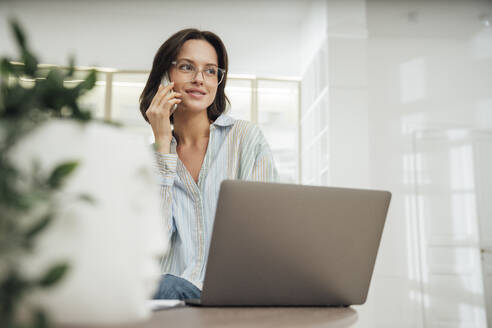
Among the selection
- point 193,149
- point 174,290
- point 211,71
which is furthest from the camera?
point 211,71

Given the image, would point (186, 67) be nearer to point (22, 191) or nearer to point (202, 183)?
point (202, 183)

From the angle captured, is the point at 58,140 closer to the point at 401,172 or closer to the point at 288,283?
the point at 288,283

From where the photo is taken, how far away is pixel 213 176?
1409 millimetres

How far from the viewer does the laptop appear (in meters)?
0.75

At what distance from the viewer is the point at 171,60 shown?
5.38 ft

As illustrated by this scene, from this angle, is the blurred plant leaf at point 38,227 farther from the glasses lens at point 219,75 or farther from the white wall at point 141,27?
the white wall at point 141,27

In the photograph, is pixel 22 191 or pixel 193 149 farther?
pixel 193 149

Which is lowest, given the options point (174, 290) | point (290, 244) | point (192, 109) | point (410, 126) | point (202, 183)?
point (174, 290)

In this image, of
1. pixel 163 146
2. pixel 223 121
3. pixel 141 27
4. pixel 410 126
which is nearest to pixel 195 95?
pixel 223 121

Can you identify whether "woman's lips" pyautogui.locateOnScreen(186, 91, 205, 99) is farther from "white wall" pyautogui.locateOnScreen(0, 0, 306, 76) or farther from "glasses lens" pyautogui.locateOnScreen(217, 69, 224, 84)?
"white wall" pyautogui.locateOnScreen(0, 0, 306, 76)

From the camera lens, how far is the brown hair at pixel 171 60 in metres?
1.64

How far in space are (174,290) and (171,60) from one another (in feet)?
3.02

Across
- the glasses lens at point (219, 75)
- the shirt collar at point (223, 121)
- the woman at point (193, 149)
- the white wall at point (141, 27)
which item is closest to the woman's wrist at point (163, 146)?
the woman at point (193, 149)

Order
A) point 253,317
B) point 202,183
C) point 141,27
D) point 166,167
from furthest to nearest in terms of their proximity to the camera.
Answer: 1. point 141,27
2. point 202,183
3. point 166,167
4. point 253,317
